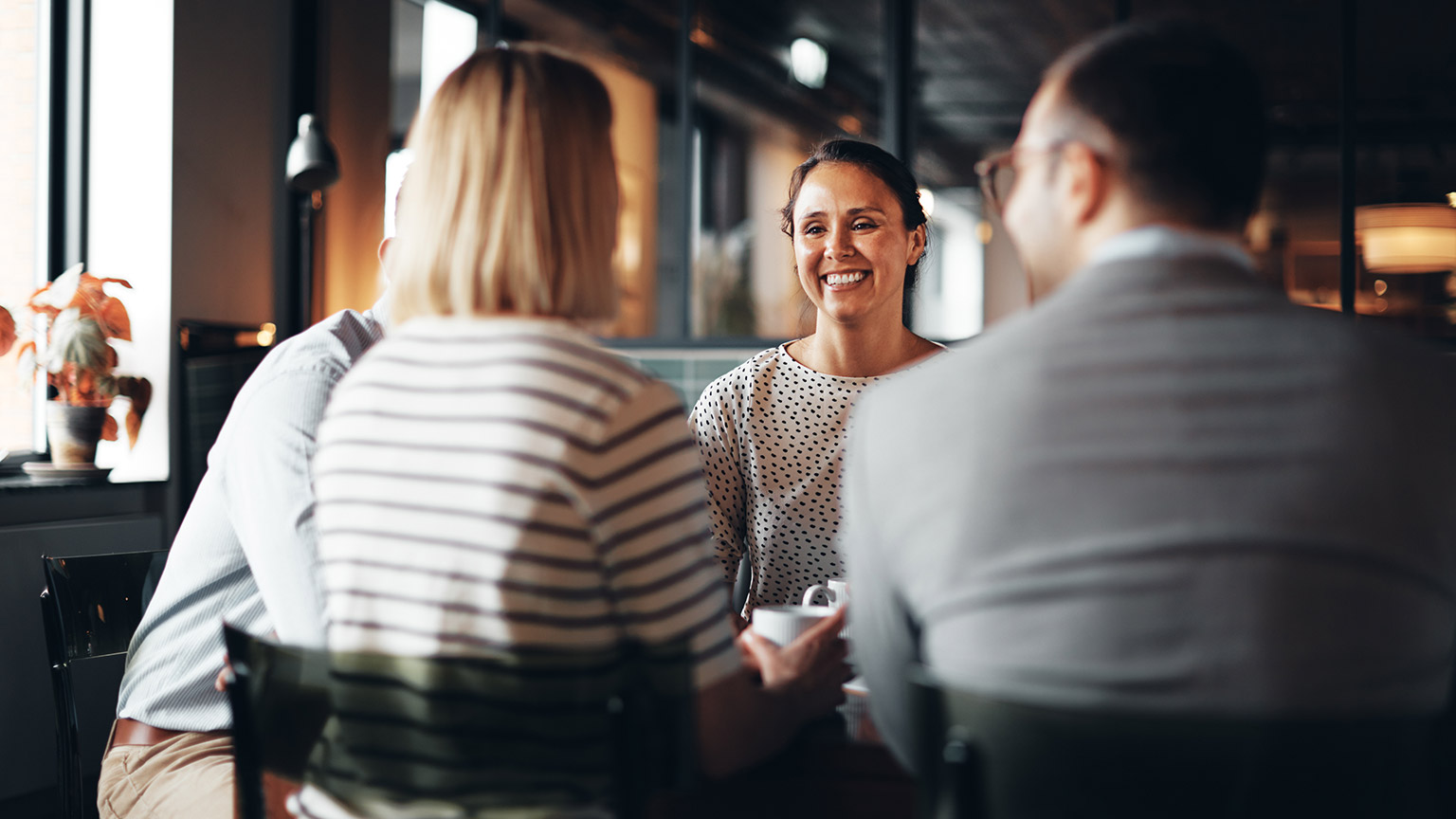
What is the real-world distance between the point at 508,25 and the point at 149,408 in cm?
380

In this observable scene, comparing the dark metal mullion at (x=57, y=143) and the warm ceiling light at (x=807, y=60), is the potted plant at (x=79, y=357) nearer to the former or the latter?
the dark metal mullion at (x=57, y=143)

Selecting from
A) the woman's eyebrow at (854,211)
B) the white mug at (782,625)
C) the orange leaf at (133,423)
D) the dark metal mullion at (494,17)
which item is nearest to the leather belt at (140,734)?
the white mug at (782,625)

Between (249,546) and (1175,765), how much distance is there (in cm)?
106

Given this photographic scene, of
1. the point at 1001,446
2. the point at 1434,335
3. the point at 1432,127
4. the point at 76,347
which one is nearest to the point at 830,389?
the point at 1001,446

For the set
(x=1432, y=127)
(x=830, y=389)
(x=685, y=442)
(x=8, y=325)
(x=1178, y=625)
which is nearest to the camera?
(x=1178, y=625)

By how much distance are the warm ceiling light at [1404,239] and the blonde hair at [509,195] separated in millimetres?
7086

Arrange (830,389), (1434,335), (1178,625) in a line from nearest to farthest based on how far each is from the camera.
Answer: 1. (1178,625)
2. (830,389)
3. (1434,335)

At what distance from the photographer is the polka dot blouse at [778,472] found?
201 centimetres

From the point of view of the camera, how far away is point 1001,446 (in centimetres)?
85

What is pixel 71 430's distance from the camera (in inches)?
A: 121

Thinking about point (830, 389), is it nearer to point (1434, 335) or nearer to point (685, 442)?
point (685, 442)

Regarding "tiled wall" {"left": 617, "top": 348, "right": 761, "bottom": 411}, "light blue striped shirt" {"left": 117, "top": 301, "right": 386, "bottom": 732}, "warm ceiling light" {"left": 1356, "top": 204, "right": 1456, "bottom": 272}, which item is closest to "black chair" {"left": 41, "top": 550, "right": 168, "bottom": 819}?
"light blue striped shirt" {"left": 117, "top": 301, "right": 386, "bottom": 732}

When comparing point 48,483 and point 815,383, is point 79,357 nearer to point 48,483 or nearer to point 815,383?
point 48,483

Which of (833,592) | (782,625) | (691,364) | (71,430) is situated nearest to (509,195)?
(782,625)
